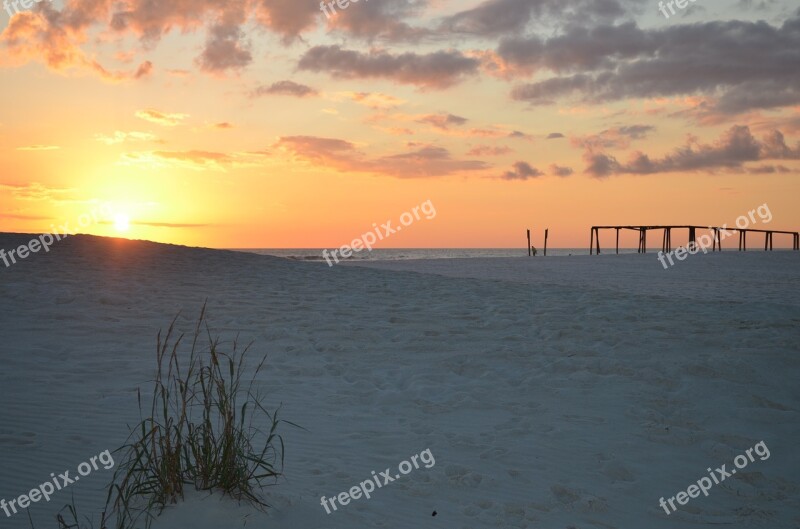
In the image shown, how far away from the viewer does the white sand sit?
4.72m

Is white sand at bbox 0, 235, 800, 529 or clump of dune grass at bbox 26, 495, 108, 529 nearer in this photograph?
clump of dune grass at bbox 26, 495, 108, 529

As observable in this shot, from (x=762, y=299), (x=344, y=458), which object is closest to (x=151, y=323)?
(x=344, y=458)

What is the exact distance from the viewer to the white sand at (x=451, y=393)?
4719 mm

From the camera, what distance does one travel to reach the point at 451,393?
7.16 m

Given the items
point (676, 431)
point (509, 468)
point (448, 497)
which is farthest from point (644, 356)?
point (448, 497)

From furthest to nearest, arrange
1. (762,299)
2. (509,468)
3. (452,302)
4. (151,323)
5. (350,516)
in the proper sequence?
(762,299) → (452,302) → (151,323) → (509,468) → (350,516)

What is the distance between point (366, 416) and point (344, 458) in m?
1.06

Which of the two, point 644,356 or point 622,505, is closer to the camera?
point 622,505

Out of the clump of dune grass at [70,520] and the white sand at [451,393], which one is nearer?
the clump of dune grass at [70,520]

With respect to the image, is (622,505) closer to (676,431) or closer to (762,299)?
(676,431)

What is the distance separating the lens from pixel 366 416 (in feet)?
21.0

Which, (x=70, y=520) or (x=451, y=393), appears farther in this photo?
(x=451, y=393)

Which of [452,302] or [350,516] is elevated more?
[452,302]

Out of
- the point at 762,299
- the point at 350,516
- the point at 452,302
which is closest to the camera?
the point at 350,516
